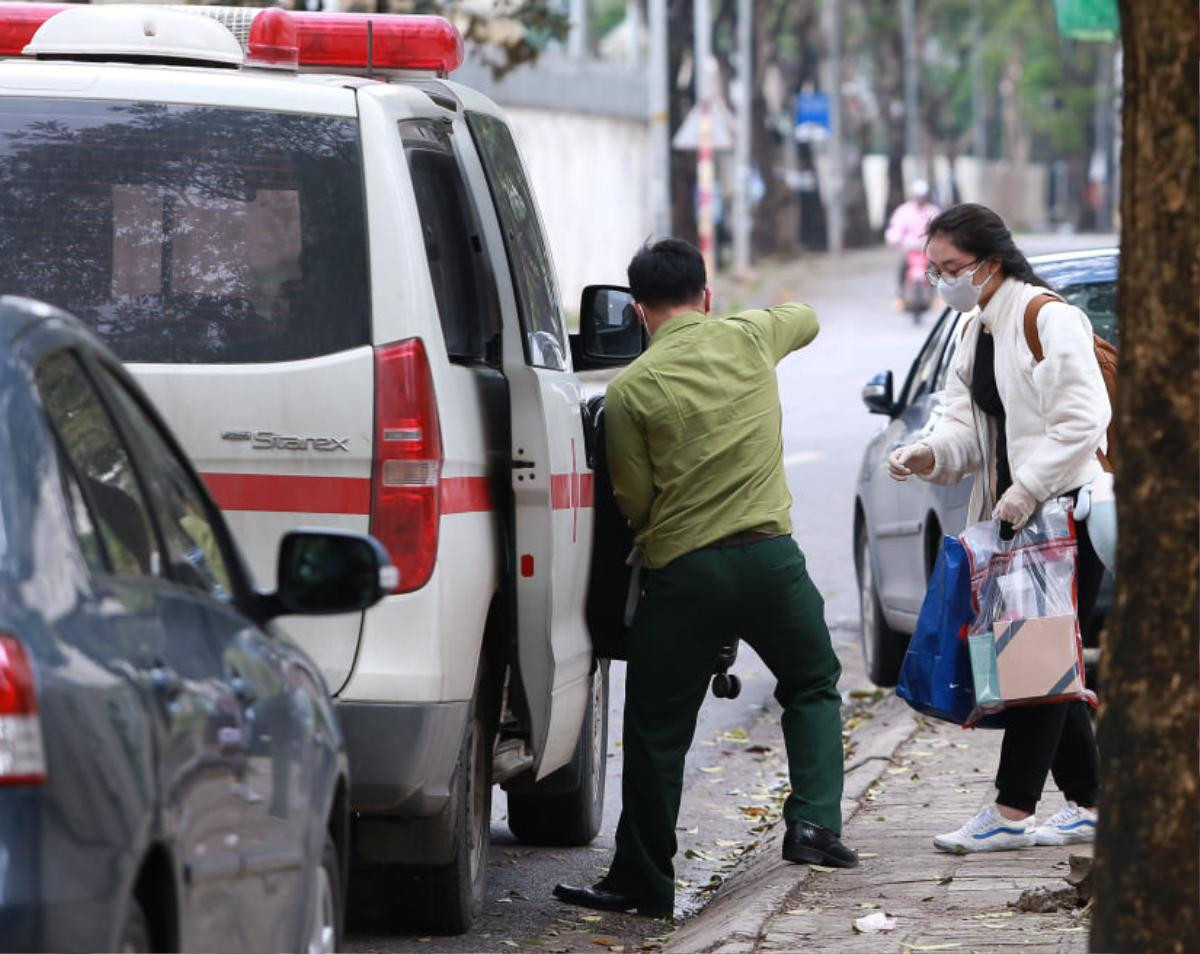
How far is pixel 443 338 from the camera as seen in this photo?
5746 millimetres

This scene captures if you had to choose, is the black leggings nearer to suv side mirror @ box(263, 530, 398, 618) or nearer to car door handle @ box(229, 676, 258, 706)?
suv side mirror @ box(263, 530, 398, 618)

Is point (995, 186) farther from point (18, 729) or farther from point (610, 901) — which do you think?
point (18, 729)

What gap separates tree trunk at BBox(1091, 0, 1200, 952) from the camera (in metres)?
4.26

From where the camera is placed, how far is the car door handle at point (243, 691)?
13.3ft

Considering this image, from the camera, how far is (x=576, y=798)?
7.63m

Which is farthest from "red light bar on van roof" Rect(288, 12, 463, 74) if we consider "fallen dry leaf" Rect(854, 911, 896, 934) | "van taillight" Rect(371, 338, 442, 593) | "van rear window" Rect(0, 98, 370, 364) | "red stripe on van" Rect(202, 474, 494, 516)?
"fallen dry leaf" Rect(854, 911, 896, 934)

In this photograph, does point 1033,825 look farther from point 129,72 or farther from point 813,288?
point 813,288

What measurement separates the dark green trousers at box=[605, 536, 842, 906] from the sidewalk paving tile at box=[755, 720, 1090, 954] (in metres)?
0.32

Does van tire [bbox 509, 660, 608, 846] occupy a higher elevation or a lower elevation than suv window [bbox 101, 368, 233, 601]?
lower

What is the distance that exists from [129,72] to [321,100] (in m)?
0.44

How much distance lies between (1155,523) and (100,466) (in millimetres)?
1713

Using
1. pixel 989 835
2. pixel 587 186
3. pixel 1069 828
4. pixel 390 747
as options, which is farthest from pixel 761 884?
pixel 587 186

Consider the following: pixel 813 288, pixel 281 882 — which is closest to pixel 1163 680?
pixel 281 882

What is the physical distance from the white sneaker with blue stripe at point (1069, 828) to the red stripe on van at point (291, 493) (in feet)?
8.44
